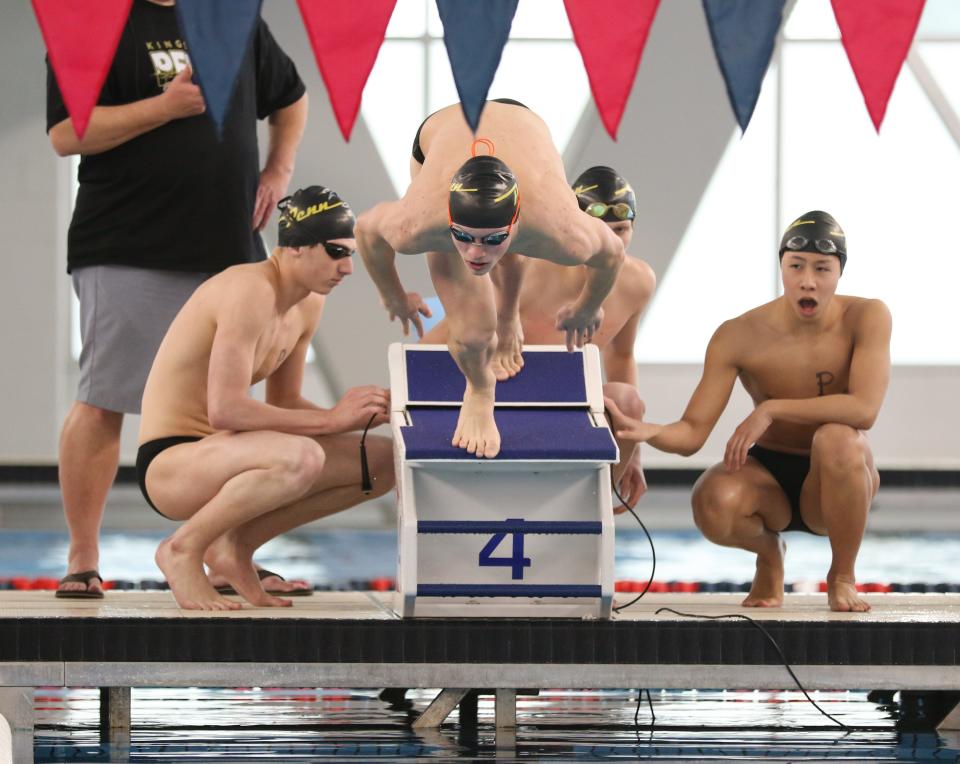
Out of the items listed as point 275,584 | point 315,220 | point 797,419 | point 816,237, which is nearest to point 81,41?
point 315,220

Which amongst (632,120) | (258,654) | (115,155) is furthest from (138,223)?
(632,120)

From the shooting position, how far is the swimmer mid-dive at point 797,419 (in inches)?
151

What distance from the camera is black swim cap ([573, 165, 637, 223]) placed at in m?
4.26

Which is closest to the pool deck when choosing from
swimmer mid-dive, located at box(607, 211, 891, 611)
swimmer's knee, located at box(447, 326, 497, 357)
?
swimmer mid-dive, located at box(607, 211, 891, 611)

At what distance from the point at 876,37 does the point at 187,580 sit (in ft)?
6.54

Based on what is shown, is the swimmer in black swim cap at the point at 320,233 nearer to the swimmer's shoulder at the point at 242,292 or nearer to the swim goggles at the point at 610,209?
the swimmer's shoulder at the point at 242,292

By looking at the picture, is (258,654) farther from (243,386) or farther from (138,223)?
(138,223)

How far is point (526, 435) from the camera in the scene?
139 inches

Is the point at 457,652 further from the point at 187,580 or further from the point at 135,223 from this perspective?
the point at 135,223

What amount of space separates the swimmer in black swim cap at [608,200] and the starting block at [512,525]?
85 cm

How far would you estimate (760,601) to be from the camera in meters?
4.02

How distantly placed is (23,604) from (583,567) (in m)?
1.37

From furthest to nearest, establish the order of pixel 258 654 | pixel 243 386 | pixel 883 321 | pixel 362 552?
pixel 362 552
pixel 883 321
pixel 243 386
pixel 258 654

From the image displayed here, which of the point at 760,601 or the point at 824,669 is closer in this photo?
the point at 824,669
